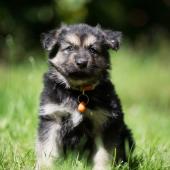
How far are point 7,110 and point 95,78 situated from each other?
2037 millimetres

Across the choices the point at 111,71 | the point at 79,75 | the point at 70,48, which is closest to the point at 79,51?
the point at 70,48

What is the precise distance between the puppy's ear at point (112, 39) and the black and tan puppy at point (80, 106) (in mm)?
160

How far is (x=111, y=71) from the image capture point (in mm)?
11070

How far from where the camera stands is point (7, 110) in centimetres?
779

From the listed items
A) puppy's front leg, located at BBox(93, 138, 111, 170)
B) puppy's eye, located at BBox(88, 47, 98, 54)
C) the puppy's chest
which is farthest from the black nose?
puppy's front leg, located at BBox(93, 138, 111, 170)

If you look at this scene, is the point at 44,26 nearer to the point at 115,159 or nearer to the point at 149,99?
the point at 149,99

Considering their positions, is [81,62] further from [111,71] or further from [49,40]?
[111,71]

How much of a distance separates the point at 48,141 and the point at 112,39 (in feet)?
4.16

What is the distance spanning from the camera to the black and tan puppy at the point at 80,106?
5.89 meters

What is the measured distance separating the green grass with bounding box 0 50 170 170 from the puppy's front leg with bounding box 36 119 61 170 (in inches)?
3.9

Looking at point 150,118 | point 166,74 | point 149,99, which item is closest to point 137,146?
point 150,118

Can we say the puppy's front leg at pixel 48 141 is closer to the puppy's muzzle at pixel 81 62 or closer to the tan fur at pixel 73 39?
the puppy's muzzle at pixel 81 62

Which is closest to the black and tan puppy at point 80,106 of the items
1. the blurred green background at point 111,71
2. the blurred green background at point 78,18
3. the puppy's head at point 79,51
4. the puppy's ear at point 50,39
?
the puppy's head at point 79,51

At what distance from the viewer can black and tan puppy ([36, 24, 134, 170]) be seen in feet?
19.3
